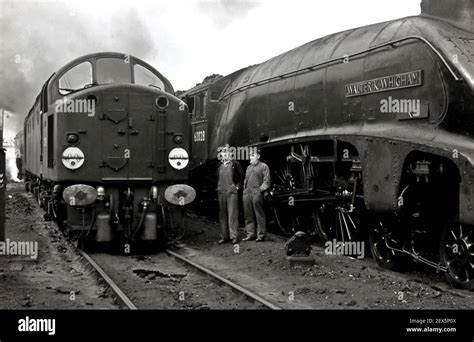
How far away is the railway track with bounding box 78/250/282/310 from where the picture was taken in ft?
20.9

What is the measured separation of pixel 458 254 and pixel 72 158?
5.81 meters

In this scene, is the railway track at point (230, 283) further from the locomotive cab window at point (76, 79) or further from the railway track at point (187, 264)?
the locomotive cab window at point (76, 79)

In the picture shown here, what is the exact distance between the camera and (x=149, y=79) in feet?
36.1

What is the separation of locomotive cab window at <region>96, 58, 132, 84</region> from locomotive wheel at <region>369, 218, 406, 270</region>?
4.96 m

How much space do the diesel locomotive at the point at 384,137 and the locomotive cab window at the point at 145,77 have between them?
208 centimetres

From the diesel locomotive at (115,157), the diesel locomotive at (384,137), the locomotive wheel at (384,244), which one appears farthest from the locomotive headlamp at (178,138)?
the locomotive wheel at (384,244)

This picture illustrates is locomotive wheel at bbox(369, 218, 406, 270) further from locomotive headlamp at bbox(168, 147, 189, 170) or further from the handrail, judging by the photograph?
locomotive headlamp at bbox(168, 147, 189, 170)

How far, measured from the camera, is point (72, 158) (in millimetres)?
9586

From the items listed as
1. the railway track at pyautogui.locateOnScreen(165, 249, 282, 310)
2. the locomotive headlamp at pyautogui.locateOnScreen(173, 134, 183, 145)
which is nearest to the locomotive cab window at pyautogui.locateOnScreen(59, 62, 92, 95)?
the locomotive headlamp at pyautogui.locateOnScreen(173, 134, 183, 145)
